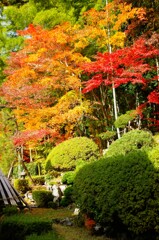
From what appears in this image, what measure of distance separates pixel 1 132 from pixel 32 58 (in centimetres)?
430

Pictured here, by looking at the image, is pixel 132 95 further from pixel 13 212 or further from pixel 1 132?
pixel 13 212

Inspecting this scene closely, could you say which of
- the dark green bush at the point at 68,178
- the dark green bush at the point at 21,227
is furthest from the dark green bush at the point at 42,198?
the dark green bush at the point at 21,227

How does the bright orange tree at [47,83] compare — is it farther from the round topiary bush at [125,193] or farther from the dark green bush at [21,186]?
the round topiary bush at [125,193]

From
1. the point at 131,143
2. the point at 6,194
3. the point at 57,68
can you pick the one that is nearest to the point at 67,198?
the point at 6,194

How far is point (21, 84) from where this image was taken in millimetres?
17609

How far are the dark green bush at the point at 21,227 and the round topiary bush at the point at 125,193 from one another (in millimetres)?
1455

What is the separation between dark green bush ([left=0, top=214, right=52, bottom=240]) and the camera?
5895 mm

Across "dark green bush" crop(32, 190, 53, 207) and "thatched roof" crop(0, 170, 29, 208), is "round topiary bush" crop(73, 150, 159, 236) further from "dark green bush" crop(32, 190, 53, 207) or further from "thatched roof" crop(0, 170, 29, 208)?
"dark green bush" crop(32, 190, 53, 207)

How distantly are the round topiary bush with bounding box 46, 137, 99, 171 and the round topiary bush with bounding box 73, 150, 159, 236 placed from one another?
6.35 m

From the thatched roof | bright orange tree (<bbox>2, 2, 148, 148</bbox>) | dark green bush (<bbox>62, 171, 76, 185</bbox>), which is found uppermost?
bright orange tree (<bbox>2, 2, 148, 148</bbox>)

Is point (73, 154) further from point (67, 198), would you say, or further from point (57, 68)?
point (57, 68)

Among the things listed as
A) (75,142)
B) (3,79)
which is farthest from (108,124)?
(3,79)

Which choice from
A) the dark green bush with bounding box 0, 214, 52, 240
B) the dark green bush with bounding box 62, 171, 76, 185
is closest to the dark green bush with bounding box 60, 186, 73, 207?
the dark green bush with bounding box 62, 171, 76, 185

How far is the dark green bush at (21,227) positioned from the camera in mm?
5895
